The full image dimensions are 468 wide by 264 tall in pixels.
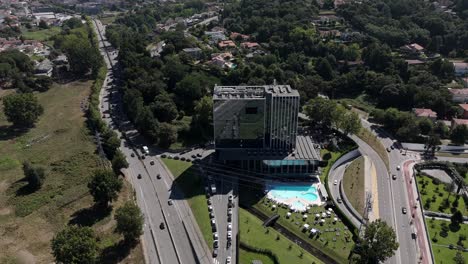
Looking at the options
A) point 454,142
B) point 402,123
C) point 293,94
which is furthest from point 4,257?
point 454,142

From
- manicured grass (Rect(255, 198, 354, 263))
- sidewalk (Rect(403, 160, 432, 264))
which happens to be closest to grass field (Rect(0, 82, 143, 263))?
manicured grass (Rect(255, 198, 354, 263))

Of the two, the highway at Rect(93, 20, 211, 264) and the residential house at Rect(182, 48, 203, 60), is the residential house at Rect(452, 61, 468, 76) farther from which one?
the highway at Rect(93, 20, 211, 264)

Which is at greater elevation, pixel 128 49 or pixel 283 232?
pixel 128 49

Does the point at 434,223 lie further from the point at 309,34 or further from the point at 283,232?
the point at 309,34

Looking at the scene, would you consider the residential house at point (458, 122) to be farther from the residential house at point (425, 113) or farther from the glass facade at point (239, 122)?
the glass facade at point (239, 122)

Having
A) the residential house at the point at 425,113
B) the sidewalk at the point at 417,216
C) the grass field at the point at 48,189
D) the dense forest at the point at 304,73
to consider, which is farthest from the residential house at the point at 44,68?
the residential house at the point at 425,113

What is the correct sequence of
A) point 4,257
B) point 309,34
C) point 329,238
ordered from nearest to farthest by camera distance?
1. point 4,257
2. point 329,238
3. point 309,34

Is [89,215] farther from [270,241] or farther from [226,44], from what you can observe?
[226,44]
